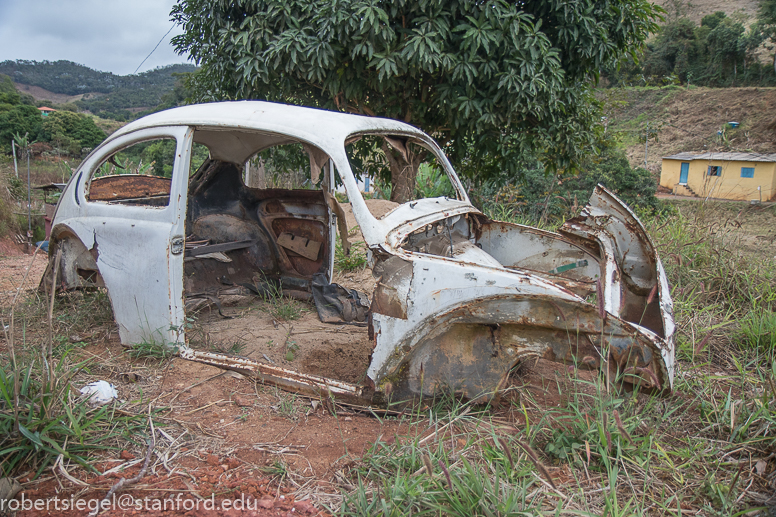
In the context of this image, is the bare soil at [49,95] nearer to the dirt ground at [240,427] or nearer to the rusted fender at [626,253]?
Result: the dirt ground at [240,427]

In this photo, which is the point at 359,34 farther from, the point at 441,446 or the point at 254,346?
the point at 441,446

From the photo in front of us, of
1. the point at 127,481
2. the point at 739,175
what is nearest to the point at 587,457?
the point at 127,481

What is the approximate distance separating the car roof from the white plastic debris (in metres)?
1.71

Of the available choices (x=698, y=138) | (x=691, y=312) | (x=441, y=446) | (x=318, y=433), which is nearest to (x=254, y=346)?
(x=318, y=433)

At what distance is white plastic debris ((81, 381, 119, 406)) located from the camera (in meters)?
2.56

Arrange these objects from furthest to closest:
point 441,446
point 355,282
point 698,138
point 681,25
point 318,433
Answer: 1. point 681,25
2. point 698,138
3. point 355,282
4. point 318,433
5. point 441,446

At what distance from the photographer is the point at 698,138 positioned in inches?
1152

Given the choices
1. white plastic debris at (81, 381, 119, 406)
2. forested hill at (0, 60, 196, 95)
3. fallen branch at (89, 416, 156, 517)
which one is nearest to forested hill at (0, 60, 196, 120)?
forested hill at (0, 60, 196, 95)

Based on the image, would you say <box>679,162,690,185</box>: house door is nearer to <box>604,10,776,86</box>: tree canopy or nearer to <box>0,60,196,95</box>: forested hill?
<box>604,10,776,86</box>: tree canopy

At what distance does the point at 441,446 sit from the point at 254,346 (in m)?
2.07

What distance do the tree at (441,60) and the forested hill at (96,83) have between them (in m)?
40.9

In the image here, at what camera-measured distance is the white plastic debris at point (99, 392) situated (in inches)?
101

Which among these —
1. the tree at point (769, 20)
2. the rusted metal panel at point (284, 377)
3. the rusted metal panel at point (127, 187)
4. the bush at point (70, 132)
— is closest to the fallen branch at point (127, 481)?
the rusted metal panel at point (284, 377)

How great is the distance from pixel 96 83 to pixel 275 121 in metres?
57.4
